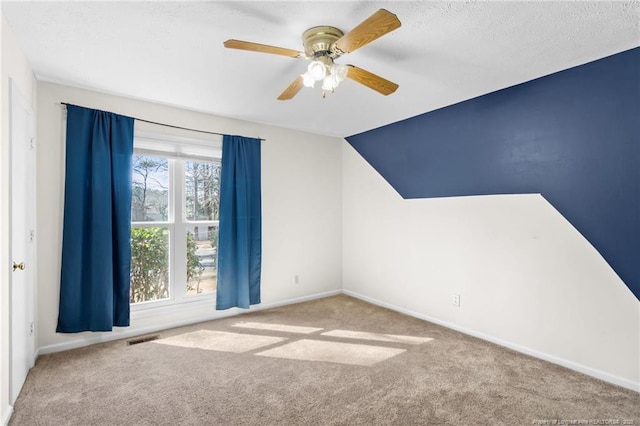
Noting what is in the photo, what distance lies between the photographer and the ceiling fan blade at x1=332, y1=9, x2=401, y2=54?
150 cm

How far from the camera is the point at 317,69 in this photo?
6.39ft

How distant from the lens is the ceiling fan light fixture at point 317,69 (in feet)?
6.39

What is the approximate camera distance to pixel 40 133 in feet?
9.43

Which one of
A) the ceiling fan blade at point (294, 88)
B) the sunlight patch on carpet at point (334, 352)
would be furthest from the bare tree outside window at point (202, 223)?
the ceiling fan blade at point (294, 88)

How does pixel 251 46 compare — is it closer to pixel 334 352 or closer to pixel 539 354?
pixel 334 352

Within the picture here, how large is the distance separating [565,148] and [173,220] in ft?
12.9

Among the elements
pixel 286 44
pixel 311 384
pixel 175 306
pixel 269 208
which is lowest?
pixel 311 384

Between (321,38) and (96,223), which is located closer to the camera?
(321,38)

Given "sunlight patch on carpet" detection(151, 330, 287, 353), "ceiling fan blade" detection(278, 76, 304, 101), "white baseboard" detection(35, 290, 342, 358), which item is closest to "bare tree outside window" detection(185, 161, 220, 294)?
"white baseboard" detection(35, 290, 342, 358)

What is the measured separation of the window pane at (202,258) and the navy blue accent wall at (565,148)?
8.85 ft

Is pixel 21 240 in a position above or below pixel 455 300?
above

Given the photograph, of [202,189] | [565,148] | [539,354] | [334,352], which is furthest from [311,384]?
[565,148]

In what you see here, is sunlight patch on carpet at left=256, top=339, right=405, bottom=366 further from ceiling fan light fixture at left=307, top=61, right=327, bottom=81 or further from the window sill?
ceiling fan light fixture at left=307, top=61, right=327, bottom=81

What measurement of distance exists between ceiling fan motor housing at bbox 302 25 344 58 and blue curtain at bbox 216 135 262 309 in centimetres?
211
